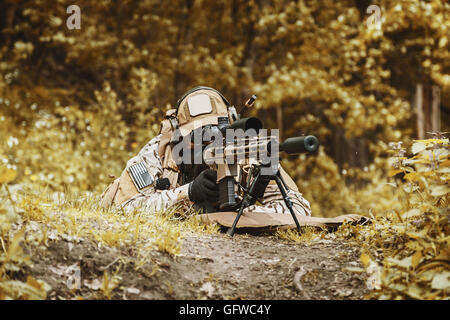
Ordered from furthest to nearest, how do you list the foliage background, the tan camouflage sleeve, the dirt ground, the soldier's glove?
the foliage background, the tan camouflage sleeve, the soldier's glove, the dirt ground

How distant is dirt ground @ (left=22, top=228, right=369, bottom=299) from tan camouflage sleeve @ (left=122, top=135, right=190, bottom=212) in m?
0.88

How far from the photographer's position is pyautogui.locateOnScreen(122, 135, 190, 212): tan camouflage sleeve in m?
3.75

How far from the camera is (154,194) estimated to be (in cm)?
394

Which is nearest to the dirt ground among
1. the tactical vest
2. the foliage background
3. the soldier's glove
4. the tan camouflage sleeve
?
the soldier's glove

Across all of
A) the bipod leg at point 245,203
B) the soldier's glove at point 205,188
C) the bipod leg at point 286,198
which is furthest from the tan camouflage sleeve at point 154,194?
the bipod leg at point 286,198

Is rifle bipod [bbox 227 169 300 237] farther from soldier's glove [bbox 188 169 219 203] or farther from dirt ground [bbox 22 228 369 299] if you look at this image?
dirt ground [bbox 22 228 369 299]

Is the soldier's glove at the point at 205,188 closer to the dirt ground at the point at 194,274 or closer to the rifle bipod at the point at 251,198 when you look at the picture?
the rifle bipod at the point at 251,198

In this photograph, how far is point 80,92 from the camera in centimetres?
1028

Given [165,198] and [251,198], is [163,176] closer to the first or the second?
[165,198]

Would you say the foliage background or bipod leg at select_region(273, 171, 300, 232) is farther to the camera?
the foliage background

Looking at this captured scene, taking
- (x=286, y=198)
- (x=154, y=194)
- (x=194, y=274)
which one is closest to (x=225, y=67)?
(x=154, y=194)

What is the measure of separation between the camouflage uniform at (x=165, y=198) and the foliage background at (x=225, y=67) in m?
2.94
